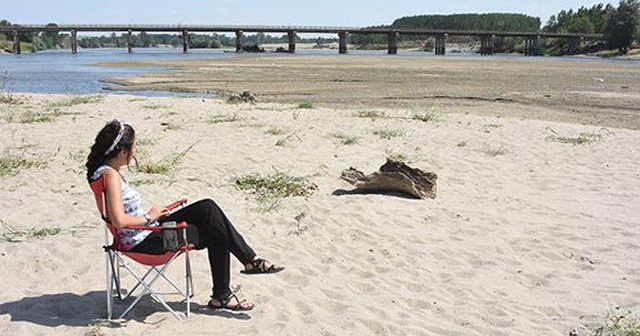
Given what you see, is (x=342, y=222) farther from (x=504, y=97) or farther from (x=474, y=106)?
(x=504, y=97)

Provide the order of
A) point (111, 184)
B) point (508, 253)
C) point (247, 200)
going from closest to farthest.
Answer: point (111, 184) < point (508, 253) < point (247, 200)

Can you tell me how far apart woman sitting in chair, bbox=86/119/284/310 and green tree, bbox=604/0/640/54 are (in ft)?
329

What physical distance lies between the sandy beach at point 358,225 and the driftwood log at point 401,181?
0.17m

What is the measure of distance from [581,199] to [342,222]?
320 cm

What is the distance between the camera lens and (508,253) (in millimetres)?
5895

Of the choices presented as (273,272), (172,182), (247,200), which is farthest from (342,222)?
(172,182)

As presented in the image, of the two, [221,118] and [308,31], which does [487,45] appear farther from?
[221,118]

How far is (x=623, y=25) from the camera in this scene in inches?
3775

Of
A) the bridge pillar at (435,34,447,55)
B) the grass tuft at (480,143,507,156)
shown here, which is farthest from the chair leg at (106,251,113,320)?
the bridge pillar at (435,34,447,55)

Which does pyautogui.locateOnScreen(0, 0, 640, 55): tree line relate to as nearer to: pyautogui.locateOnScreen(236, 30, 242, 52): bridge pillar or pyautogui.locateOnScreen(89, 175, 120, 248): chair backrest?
pyautogui.locateOnScreen(236, 30, 242, 52): bridge pillar

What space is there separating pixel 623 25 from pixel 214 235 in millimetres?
104845

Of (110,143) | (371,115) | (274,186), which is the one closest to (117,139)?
(110,143)

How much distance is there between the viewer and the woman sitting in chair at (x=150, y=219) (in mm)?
4070

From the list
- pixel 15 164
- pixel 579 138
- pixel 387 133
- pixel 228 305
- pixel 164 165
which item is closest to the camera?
pixel 228 305
